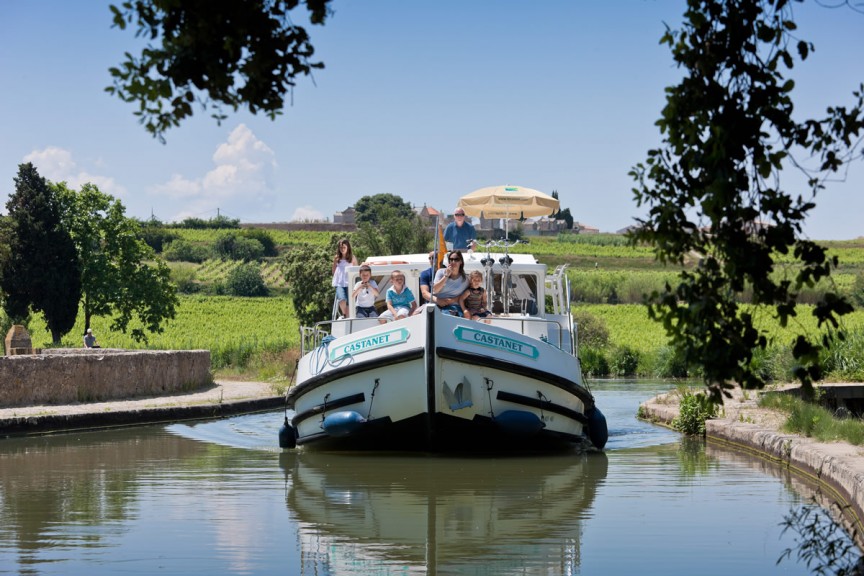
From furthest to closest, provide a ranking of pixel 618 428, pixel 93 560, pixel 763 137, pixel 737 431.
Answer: pixel 618 428
pixel 737 431
pixel 93 560
pixel 763 137

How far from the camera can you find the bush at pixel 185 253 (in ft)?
327

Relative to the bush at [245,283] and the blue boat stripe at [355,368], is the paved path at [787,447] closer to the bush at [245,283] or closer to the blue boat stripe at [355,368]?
the blue boat stripe at [355,368]

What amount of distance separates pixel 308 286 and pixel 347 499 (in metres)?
44.9

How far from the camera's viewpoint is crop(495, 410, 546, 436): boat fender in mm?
15375

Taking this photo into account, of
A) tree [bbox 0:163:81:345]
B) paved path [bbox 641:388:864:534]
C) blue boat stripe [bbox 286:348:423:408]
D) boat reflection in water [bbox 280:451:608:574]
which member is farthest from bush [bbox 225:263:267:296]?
blue boat stripe [bbox 286:348:423:408]

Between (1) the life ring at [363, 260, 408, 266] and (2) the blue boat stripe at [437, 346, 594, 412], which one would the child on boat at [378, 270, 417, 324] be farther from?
(2) the blue boat stripe at [437, 346, 594, 412]

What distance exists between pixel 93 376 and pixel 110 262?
25.6m

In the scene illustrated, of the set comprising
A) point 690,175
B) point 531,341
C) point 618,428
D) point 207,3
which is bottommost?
point 618,428

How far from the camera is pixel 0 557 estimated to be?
30.5 ft

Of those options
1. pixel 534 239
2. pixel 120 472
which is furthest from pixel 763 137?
pixel 534 239

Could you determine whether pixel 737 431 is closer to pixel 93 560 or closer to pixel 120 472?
pixel 120 472

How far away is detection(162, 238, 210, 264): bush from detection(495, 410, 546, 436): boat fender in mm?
85985

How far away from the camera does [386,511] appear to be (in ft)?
38.5

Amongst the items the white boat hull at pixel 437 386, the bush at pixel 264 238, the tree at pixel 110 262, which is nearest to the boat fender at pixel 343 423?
the white boat hull at pixel 437 386
